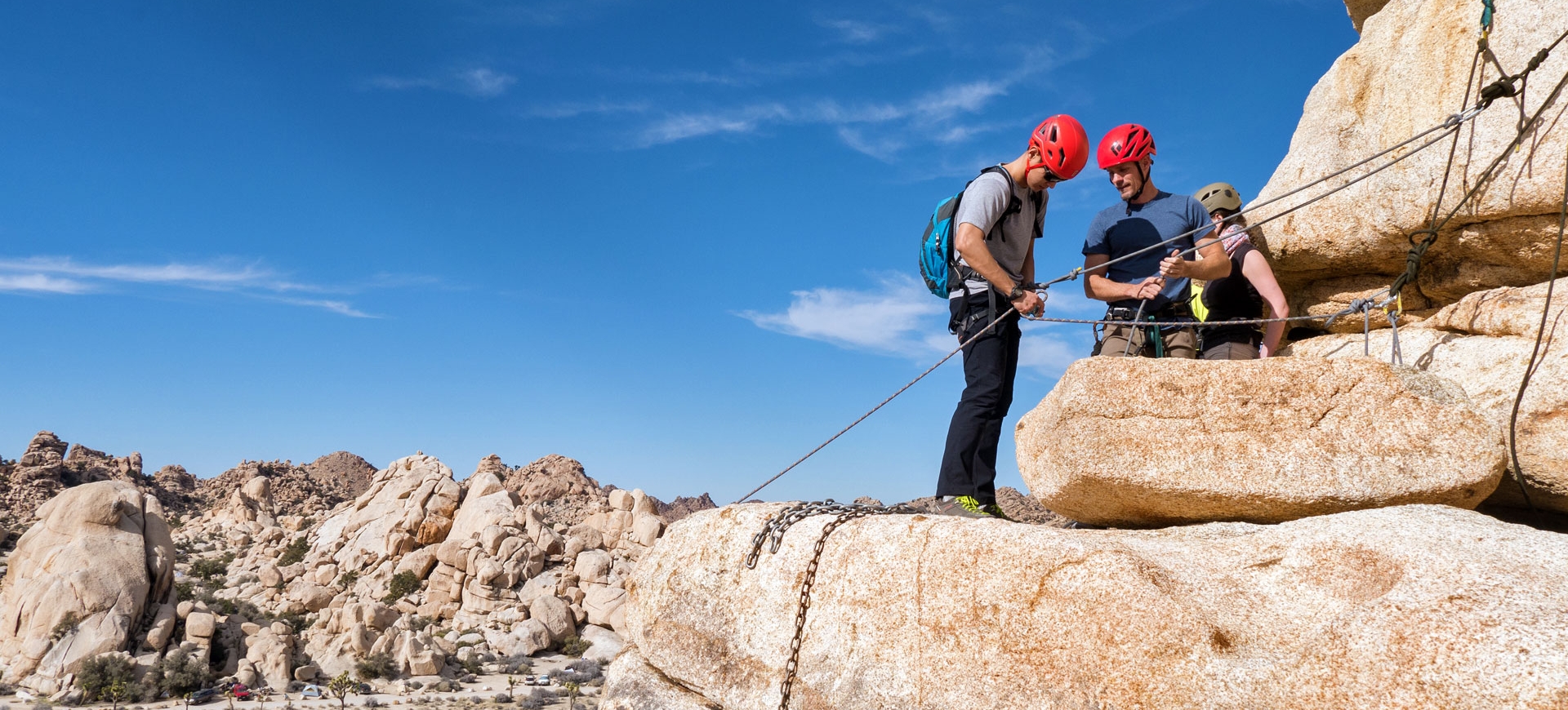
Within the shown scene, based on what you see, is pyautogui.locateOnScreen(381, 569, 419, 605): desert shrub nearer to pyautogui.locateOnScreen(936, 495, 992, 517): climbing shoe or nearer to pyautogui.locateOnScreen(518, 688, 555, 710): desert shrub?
pyautogui.locateOnScreen(518, 688, 555, 710): desert shrub

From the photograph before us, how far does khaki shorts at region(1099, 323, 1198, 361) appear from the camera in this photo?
26.2ft

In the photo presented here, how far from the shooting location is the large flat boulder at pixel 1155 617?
4.23m

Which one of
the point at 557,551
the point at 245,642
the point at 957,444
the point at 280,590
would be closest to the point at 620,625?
the point at 557,551

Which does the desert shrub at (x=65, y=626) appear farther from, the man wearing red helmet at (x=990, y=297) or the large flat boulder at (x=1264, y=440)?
the large flat boulder at (x=1264, y=440)

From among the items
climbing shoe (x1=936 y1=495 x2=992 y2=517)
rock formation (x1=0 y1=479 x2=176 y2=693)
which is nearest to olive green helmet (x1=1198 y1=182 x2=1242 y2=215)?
climbing shoe (x1=936 y1=495 x2=992 y2=517)

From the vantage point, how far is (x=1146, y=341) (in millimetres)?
8125

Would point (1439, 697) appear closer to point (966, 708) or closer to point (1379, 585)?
point (1379, 585)

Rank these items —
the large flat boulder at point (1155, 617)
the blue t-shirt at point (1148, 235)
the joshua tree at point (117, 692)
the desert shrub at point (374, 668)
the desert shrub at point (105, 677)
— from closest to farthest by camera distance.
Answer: the large flat boulder at point (1155, 617), the blue t-shirt at point (1148, 235), the joshua tree at point (117, 692), the desert shrub at point (105, 677), the desert shrub at point (374, 668)

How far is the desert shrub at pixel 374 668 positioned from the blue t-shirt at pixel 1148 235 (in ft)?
88.5

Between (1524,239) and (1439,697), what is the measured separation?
5.16 metres

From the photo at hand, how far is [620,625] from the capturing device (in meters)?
32.5

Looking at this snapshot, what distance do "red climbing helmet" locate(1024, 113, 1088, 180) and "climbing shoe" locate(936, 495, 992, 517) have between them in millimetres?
2707

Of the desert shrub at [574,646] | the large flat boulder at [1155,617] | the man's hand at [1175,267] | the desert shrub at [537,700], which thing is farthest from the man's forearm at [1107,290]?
the desert shrub at [574,646]

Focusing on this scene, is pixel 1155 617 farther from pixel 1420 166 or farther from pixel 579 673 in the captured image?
pixel 579 673
